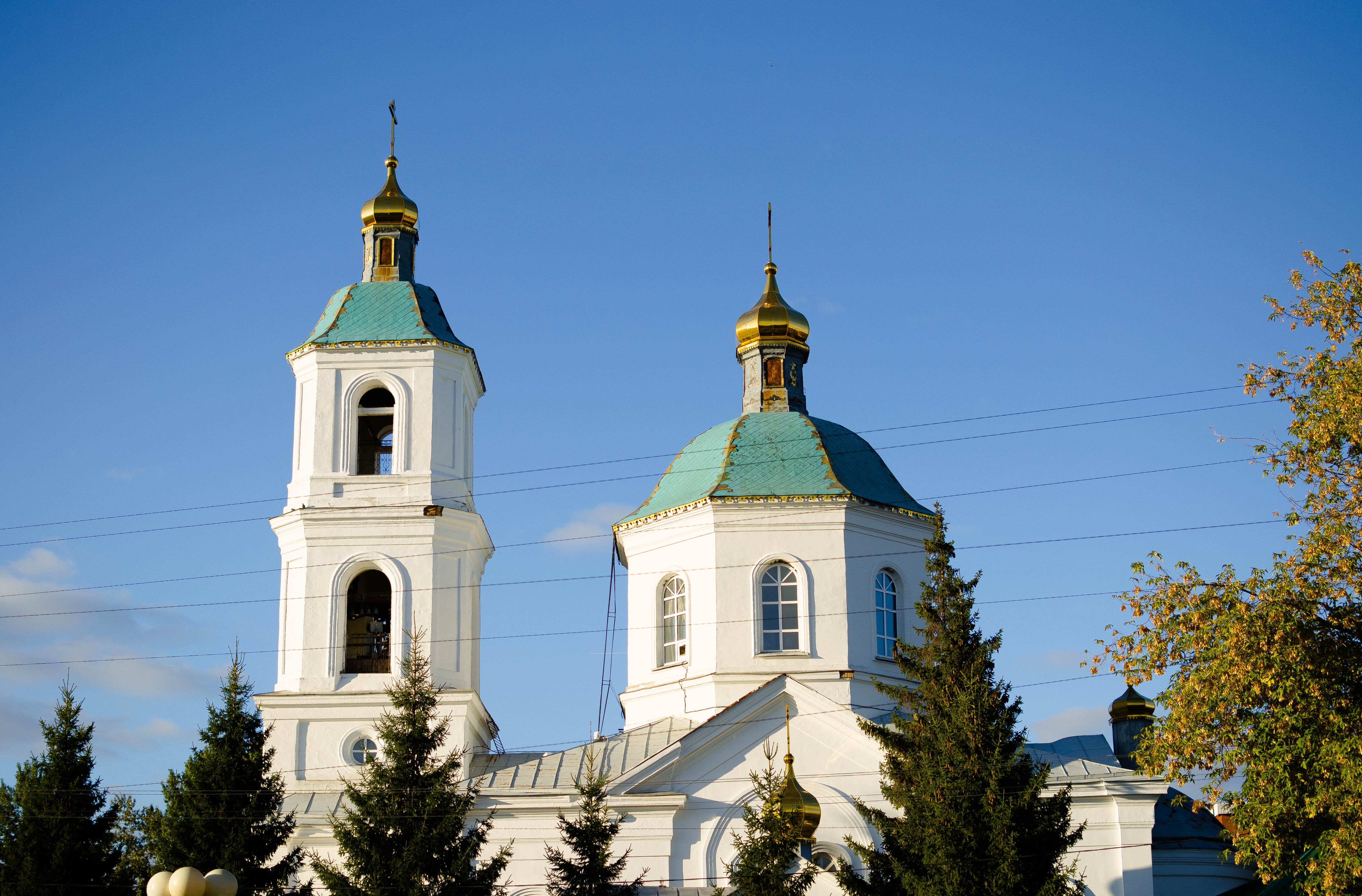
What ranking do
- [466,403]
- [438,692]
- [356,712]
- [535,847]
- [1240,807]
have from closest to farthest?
[1240,807] → [438,692] → [535,847] → [356,712] → [466,403]

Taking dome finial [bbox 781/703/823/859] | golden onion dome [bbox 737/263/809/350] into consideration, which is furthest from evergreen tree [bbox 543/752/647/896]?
golden onion dome [bbox 737/263/809/350]

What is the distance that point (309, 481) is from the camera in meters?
24.8

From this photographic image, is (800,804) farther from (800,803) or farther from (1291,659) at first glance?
(1291,659)

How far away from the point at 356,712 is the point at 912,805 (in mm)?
9251

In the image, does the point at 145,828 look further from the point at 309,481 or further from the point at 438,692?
the point at 309,481

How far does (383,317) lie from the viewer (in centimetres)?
2578

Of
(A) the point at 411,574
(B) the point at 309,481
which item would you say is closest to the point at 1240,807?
(A) the point at 411,574

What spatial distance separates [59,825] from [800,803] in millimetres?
9343

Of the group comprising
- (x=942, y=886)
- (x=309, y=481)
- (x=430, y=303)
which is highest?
(x=430, y=303)

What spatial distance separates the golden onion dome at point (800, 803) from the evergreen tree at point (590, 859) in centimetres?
222

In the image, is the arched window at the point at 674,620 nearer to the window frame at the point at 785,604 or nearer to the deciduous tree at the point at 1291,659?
the window frame at the point at 785,604

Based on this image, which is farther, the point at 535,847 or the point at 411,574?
the point at 411,574

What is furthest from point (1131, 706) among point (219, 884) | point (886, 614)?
point (219, 884)

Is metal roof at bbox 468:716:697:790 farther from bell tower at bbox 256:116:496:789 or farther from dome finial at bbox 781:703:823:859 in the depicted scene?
dome finial at bbox 781:703:823:859
